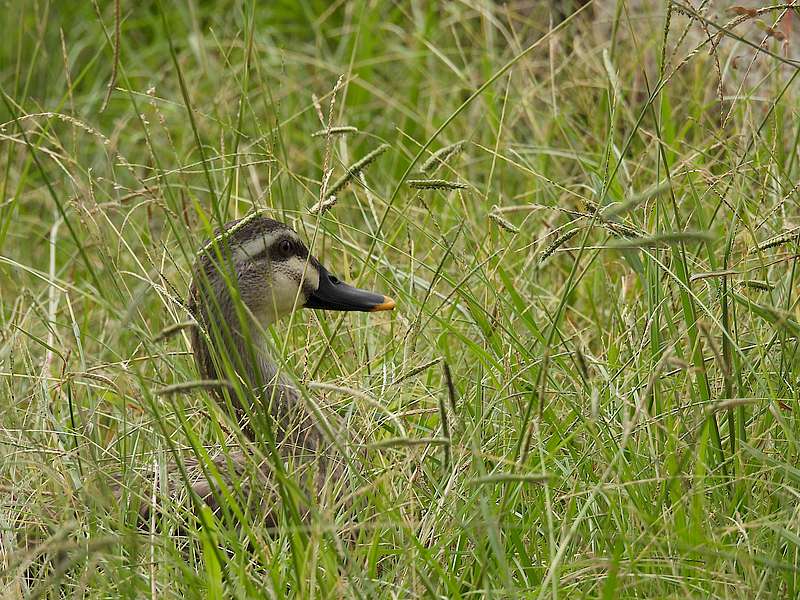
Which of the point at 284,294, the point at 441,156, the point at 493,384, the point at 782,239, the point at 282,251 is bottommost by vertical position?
the point at 493,384

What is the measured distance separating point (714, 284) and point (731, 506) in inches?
19.6

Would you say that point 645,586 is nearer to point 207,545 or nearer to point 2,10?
point 207,545

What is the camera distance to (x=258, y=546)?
201 cm

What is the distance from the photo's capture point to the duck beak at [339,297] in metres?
2.84

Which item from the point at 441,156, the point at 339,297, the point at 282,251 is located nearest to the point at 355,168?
the point at 441,156

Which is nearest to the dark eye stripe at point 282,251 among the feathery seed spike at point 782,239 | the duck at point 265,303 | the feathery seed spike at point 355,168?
the duck at point 265,303

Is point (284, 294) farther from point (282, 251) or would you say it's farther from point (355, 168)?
point (355, 168)

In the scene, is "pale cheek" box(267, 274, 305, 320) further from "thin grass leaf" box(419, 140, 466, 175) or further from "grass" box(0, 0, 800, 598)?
"thin grass leaf" box(419, 140, 466, 175)

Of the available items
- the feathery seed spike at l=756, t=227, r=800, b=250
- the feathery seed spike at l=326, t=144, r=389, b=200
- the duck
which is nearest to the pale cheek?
the duck

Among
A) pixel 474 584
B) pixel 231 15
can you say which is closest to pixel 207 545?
pixel 474 584

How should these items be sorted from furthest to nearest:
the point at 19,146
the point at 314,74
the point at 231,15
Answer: the point at 231,15 < the point at 314,74 < the point at 19,146

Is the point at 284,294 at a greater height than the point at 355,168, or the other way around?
the point at 355,168

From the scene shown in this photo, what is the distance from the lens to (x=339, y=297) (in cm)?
286

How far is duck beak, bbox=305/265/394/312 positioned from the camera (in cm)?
284
